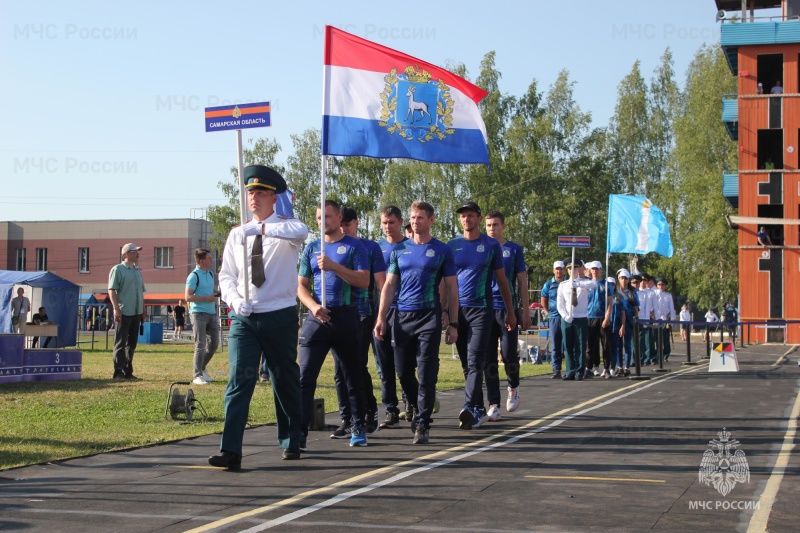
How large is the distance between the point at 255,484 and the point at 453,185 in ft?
184

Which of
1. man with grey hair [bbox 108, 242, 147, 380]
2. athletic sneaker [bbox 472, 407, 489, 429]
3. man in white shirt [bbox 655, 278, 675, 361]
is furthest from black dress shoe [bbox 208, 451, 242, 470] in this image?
man in white shirt [bbox 655, 278, 675, 361]

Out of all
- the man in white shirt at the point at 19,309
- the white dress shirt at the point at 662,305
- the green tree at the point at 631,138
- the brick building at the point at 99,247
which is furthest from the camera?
the brick building at the point at 99,247

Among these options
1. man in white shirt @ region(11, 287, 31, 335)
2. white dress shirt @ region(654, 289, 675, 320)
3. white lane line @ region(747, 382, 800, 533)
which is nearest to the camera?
white lane line @ region(747, 382, 800, 533)

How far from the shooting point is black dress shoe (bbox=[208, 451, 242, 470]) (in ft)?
24.6

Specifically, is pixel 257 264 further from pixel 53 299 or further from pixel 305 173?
pixel 305 173

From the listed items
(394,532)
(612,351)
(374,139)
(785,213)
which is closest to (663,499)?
(394,532)

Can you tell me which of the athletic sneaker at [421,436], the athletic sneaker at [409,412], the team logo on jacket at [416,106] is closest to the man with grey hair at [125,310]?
the athletic sneaker at [409,412]

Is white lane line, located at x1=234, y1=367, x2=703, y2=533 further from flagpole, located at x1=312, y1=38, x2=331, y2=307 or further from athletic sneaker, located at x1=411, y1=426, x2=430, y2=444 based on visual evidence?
flagpole, located at x1=312, y1=38, x2=331, y2=307

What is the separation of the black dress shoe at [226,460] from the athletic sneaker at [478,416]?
341 centimetres

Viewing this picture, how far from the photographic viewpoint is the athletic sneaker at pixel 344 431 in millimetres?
9570

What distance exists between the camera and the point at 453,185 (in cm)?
6241

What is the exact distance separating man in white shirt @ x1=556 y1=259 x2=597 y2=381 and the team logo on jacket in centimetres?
746

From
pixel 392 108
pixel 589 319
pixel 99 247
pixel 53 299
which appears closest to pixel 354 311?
pixel 392 108

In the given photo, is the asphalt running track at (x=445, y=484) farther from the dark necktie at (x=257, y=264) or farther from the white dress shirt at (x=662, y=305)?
the white dress shirt at (x=662, y=305)
